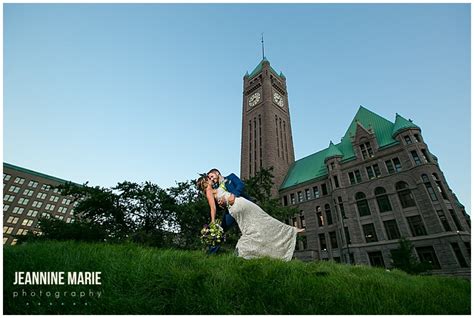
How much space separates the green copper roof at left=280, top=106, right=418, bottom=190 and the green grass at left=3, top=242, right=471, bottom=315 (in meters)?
33.2

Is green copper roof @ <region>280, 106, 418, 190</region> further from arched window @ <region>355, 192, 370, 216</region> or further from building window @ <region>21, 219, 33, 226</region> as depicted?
building window @ <region>21, 219, 33, 226</region>

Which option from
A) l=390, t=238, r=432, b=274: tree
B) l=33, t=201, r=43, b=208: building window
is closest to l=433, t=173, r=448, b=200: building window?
l=390, t=238, r=432, b=274: tree

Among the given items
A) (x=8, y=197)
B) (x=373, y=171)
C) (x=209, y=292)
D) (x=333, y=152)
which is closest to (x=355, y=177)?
(x=373, y=171)

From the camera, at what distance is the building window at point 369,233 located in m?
29.1

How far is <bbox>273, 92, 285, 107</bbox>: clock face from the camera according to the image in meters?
52.6

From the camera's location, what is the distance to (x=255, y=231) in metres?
5.77

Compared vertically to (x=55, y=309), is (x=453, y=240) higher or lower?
higher

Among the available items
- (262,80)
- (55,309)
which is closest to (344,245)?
(55,309)

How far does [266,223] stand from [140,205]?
16606 millimetres

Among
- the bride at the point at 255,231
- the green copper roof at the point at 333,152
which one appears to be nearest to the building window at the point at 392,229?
the green copper roof at the point at 333,152

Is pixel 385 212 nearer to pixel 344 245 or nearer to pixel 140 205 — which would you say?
pixel 344 245

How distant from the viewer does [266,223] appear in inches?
234

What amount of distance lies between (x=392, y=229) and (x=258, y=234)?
28675 mm

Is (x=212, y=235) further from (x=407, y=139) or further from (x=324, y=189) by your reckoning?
(x=324, y=189)
